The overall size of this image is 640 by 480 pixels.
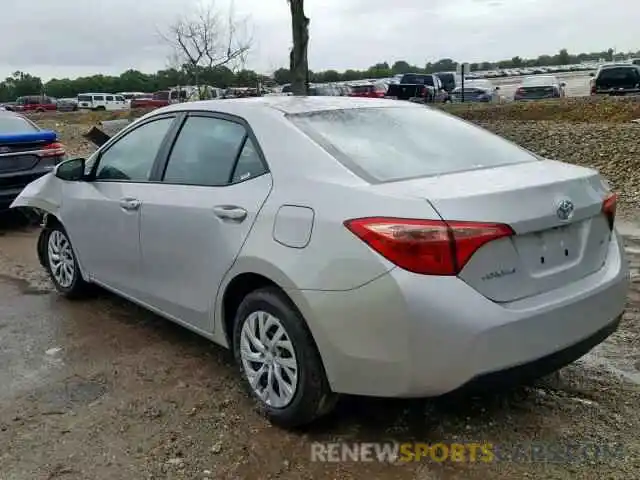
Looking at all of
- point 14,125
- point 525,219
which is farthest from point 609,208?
point 14,125

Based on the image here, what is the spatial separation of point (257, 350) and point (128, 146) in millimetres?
1978

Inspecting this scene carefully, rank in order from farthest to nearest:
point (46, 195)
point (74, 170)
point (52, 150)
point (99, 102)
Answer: point (99, 102), point (52, 150), point (46, 195), point (74, 170)

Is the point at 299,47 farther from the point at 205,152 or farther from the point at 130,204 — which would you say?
the point at 205,152

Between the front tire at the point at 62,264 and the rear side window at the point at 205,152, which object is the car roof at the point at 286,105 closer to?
the rear side window at the point at 205,152

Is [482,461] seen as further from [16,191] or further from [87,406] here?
[16,191]

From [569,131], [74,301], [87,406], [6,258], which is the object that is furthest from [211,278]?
[569,131]

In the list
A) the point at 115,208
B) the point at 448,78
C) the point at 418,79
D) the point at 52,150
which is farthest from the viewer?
the point at 448,78

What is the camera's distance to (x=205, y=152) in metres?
3.84

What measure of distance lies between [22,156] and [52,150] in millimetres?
459

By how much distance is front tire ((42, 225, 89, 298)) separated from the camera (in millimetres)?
5332

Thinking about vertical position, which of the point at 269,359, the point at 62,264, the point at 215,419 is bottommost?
the point at 215,419

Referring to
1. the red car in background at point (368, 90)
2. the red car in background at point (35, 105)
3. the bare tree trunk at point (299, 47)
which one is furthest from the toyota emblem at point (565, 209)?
the red car in background at point (35, 105)

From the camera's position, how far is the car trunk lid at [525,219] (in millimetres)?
2705

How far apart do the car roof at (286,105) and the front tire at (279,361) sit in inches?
41.2
